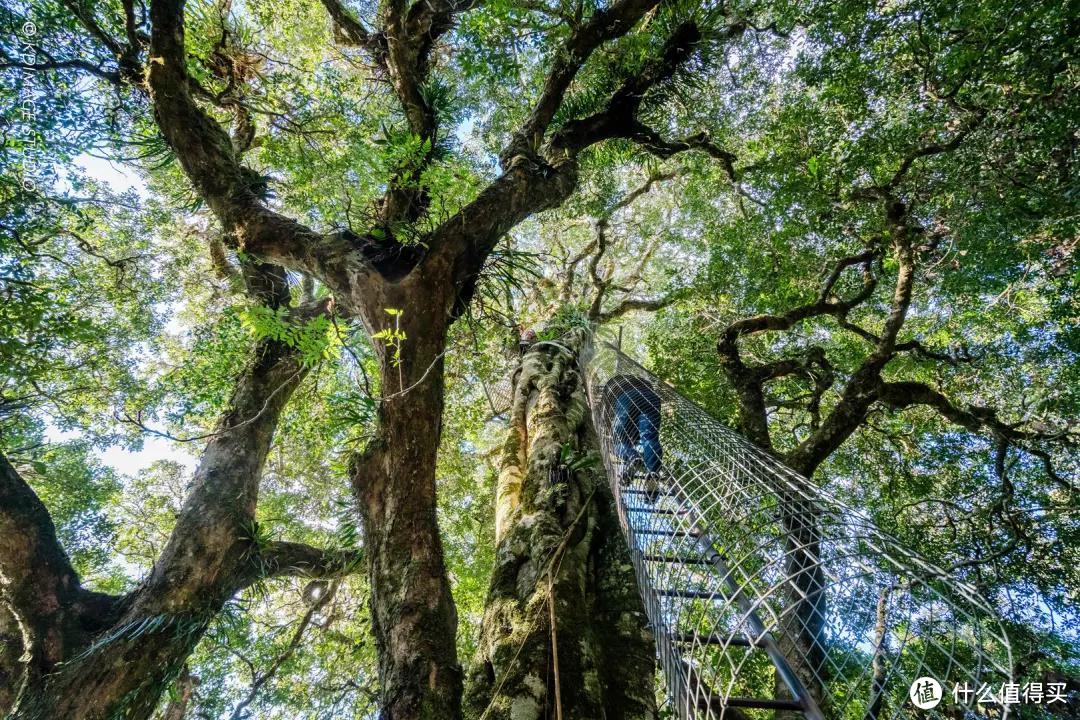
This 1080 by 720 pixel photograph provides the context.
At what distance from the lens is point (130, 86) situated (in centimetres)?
319

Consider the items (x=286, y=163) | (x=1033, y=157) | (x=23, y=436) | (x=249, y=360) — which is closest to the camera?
(x=1033, y=157)

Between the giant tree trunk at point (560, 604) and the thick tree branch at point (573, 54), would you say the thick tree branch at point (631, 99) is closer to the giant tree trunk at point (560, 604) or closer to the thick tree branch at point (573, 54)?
the thick tree branch at point (573, 54)

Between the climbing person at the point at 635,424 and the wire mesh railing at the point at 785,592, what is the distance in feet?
0.29

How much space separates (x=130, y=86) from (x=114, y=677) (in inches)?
143

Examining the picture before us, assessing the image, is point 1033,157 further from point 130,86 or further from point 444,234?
point 130,86

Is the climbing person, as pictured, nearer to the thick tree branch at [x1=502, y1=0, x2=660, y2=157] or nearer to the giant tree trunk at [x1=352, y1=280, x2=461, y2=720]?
the giant tree trunk at [x1=352, y1=280, x2=461, y2=720]

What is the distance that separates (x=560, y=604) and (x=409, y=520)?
0.72 metres

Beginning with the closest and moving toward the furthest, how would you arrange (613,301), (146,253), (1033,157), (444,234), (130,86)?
(444,234) < (1033,157) < (130,86) < (146,253) < (613,301)

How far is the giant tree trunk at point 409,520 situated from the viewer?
4.42 feet

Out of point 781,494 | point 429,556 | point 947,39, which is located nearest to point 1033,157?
point 947,39

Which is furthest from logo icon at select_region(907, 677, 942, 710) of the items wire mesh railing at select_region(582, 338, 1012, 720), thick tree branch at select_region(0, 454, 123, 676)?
thick tree branch at select_region(0, 454, 123, 676)

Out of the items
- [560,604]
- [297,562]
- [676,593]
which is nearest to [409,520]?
[560,604]

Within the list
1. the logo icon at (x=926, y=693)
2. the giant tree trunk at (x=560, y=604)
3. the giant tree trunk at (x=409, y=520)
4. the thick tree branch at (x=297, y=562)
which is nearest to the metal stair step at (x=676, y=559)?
the giant tree trunk at (x=560, y=604)

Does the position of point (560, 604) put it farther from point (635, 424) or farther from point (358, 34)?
point (358, 34)
